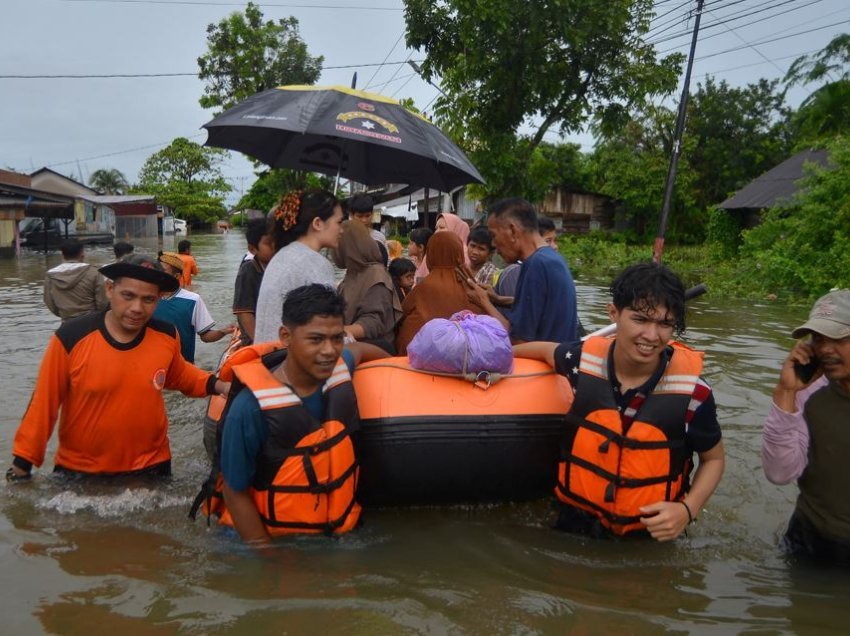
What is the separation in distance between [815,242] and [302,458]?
A: 13.2 metres

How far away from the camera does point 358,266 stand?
4410 millimetres

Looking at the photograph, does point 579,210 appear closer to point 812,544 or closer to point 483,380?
point 483,380

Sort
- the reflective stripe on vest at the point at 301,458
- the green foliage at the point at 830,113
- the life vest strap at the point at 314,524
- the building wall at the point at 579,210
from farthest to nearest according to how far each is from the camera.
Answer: the building wall at the point at 579,210
the green foliage at the point at 830,113
the life vest strap at the point at 314,524
the reflective stripe on vest at the point at 301,458

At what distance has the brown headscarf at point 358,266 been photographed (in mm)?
4352

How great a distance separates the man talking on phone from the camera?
2.85 metres

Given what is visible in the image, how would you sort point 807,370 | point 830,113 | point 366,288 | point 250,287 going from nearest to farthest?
point 807,370
point 366,288
point 250,287
point 830,113

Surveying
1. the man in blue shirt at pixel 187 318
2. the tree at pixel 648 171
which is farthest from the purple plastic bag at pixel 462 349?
the tree at pixel 648 171

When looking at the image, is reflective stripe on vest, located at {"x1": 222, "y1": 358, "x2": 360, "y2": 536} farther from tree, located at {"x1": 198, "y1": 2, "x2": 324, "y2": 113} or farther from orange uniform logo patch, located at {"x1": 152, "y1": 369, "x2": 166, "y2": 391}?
tree, located at {"x1": 198, "y1": 2, "x2": 324, "y2": 113}

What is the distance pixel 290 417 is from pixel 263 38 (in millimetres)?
29518

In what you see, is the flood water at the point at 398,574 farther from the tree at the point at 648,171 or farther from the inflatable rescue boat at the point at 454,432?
the tree at the point at 648,171

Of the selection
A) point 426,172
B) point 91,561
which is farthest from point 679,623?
point 426,172

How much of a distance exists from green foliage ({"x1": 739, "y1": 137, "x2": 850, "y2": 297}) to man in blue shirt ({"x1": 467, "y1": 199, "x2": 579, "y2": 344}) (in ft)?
32.6

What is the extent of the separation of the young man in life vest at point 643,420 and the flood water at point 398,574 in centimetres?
36

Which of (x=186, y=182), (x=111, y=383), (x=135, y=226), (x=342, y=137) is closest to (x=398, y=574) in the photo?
(x=111, y=383)
